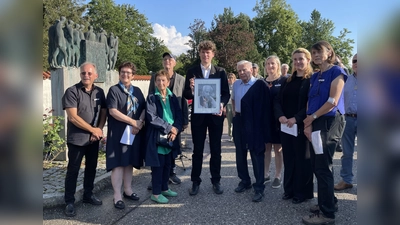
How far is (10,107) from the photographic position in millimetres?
817

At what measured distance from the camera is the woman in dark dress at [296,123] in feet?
13.2

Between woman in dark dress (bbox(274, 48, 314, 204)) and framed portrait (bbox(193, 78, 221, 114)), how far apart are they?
91 centimetres

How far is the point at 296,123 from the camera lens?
13.1 ft

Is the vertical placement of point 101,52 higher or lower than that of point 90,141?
higher

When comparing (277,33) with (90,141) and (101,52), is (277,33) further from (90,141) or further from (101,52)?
(90,141)

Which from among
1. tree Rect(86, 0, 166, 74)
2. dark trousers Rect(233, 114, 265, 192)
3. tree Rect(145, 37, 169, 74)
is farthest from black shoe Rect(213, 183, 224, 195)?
tree Rect(145, 37, 169, 74)

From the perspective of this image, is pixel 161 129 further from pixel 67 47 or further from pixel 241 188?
pixel 67 47

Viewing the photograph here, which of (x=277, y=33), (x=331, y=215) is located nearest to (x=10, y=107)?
(x=331, y=215)

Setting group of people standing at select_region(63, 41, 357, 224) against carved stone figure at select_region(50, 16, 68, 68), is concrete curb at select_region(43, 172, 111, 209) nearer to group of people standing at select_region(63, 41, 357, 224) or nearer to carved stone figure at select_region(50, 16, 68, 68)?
group of people standing at select_region(63, 41, 357, 224)

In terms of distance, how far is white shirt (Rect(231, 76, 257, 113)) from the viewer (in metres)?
4.53

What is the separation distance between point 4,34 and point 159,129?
3.39 metres

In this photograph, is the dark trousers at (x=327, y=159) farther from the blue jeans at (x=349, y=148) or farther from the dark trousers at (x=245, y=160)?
the blue jeans at (x=349, y=148)

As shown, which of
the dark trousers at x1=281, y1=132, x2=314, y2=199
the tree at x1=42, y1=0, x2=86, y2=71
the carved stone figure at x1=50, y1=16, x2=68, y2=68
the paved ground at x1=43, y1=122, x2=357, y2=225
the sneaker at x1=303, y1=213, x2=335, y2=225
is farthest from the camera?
Result: the tree at x1=42, y1=0, x2=86, y2=71

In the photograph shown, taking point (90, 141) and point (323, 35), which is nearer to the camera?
point (90, 141)
